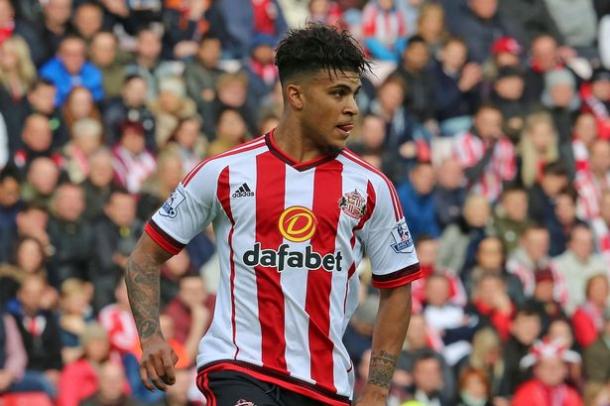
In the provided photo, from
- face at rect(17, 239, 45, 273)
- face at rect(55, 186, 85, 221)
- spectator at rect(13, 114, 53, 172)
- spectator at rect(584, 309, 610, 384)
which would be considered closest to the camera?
face at rect(17, 239, 45, 273)

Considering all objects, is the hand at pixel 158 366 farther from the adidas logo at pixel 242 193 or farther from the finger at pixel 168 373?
the adidas logo at pixel 242 193

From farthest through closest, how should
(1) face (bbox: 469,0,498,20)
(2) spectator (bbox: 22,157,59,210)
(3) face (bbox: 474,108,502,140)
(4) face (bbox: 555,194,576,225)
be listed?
(1) face (bbox: 469,0,498,20) → (3) face (bbox: 474,108,502,140) → (4) face (bbox: 555,194,576,225) → (2) spectator (bbox: 22,157,59,210)

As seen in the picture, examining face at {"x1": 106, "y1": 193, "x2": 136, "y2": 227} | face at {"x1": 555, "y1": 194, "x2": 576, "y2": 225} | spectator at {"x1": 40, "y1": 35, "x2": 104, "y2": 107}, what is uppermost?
spectator at {"x1": 40, "y1": 35, "x2": 104, "y2": 107}

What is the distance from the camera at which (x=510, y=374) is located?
1443cm

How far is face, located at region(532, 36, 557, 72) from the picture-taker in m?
18.3

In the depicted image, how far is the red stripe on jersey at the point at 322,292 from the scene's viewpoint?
711 centimetres

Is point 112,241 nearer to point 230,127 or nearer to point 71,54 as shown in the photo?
point 230,127

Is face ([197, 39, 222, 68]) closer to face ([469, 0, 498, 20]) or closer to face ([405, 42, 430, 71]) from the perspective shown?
face ([405, 42, 430, 71])

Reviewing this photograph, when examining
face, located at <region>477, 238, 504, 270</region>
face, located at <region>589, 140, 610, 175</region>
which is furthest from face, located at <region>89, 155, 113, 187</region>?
face, located at <region>589, 140, 610, 175</region>

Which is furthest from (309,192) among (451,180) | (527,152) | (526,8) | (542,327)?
(526,8)

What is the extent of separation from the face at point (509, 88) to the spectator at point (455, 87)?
0.22 m

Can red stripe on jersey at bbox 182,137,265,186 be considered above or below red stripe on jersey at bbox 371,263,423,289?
above

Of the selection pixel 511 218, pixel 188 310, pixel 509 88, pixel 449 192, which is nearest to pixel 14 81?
pixel 188 310

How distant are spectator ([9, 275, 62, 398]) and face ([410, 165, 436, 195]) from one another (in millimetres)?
3997
